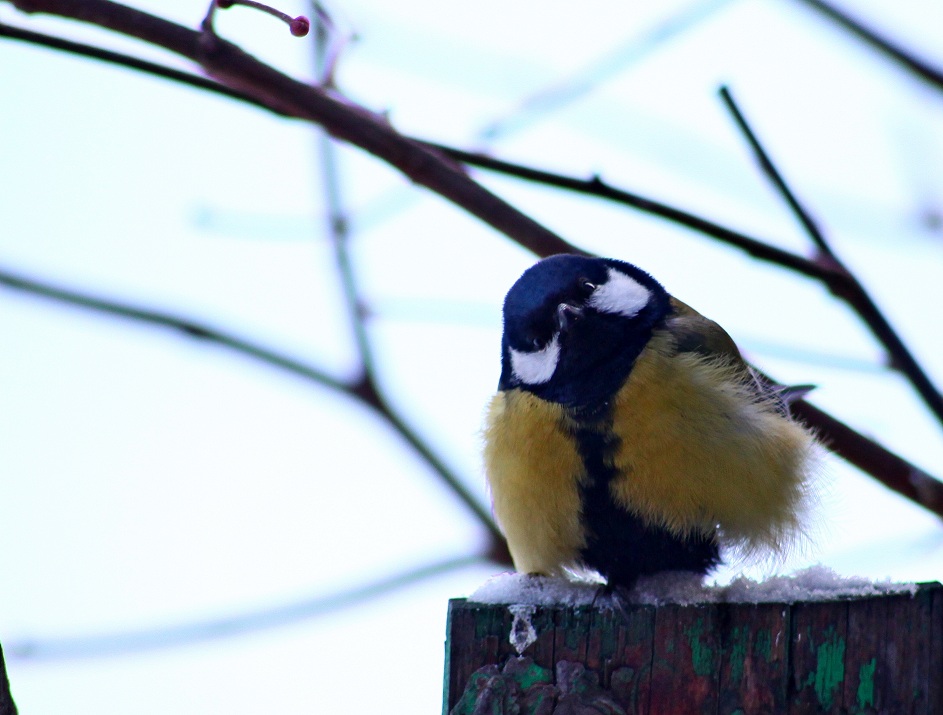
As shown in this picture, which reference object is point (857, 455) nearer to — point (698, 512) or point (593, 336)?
point (698, 512)

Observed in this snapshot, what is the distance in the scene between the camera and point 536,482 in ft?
7.46

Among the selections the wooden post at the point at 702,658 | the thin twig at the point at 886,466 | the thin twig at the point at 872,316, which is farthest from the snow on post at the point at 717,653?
the thin twig at the point at 872,316

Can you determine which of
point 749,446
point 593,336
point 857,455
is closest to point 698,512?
point 749,446

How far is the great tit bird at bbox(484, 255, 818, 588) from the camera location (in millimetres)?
2139

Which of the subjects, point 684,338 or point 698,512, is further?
point 684,338

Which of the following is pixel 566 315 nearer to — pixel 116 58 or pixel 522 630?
pixel 522 630

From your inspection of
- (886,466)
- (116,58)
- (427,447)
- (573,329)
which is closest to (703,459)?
(886,466)

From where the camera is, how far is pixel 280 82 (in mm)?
1879

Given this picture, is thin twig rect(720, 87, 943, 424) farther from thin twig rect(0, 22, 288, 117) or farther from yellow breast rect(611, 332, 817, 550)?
thin twig rect(0, 22, 288, 117)

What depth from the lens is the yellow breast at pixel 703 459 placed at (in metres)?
2.12

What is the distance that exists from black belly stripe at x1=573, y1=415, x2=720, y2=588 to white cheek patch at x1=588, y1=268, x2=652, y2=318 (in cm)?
35

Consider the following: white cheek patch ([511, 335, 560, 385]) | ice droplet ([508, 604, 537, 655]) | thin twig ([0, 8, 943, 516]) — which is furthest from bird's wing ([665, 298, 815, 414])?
ice droplet ([508, 604, 537, 655])

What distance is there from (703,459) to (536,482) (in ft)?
1.19

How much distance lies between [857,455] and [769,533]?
0.34 m
